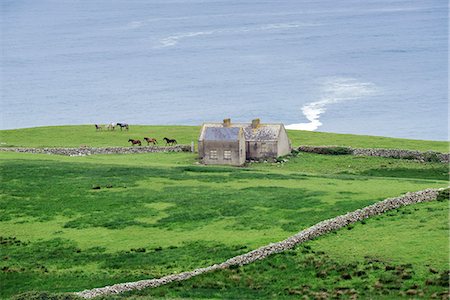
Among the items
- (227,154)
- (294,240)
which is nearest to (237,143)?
(227,154)

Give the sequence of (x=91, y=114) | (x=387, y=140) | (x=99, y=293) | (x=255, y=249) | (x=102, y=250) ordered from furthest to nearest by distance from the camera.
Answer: (x=91, y=114) < (x=387, y=140) < (x=102, y=250) < (x=255, y=249) < (x=99, y=293)

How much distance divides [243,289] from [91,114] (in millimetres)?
134955

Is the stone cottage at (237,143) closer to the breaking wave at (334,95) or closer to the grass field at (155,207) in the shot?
the grass field at (155,207)

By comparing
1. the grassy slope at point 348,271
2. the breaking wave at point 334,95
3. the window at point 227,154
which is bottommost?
the grassy slope at point 348,271

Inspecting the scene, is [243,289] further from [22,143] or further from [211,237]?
[22,143]

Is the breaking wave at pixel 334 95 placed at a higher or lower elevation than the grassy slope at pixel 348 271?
higher

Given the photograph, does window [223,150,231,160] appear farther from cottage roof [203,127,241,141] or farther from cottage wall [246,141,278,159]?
cottage wall [246,141,278,159]

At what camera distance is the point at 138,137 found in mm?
104562

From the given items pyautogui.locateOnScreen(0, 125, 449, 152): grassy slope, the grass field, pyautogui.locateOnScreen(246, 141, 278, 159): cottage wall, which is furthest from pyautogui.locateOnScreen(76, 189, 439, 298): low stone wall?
pyautogui.locateOnScreen(0, 125, 449, 152): grassy slope

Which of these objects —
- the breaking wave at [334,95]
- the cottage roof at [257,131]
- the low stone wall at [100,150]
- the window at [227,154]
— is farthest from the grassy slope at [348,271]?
the breaking wave at [334,95]

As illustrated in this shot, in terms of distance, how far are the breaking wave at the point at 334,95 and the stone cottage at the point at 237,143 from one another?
62632 mm

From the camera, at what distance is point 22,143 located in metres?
102

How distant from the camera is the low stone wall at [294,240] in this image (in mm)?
43875

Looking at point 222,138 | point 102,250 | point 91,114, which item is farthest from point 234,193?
point 91,114
